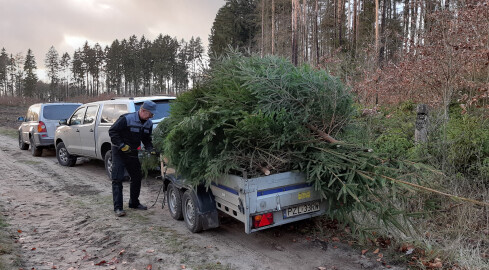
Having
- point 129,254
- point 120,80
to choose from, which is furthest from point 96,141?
point 120,80

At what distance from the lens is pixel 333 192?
12.2 feet

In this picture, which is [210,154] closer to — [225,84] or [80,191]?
[225,84]

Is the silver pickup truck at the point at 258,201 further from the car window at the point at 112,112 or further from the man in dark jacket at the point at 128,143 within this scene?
the car window at the point at 112,112

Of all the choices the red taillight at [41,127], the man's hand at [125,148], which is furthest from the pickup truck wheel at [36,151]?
the man's hand at [125,148]

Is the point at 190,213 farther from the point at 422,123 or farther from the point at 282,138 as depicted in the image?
the point at 422,123

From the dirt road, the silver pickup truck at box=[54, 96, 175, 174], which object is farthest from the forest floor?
the silver pickup truck at box=[54, 96, 175, 174]

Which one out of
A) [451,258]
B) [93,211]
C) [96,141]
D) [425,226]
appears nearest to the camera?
[451,258]

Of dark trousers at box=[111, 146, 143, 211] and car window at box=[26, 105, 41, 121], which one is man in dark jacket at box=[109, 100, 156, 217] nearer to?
dark trousers at box=[111, 146, 143, 211]

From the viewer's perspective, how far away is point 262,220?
3752 millimetres

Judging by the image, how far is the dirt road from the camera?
3.85 meters

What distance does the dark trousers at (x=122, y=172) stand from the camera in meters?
5.72

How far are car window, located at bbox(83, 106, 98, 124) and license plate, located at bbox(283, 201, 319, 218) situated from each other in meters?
6.41

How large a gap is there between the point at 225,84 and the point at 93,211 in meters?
3.58

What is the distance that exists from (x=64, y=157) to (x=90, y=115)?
2564 mm
